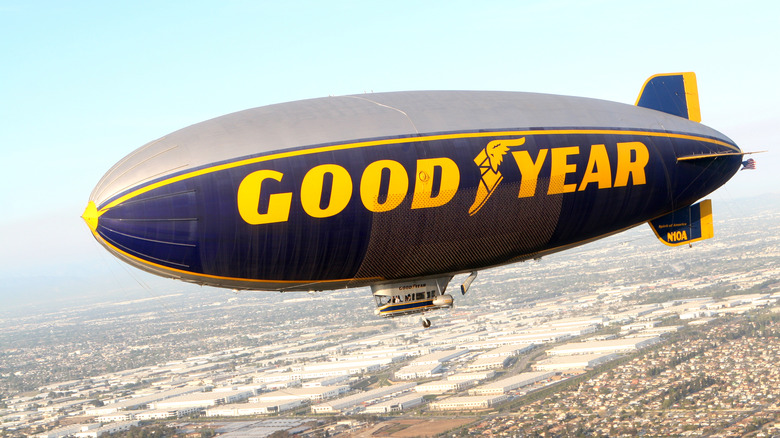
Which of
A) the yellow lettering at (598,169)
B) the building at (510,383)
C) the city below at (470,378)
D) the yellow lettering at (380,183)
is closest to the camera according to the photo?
the yellow lettering at (380,183)

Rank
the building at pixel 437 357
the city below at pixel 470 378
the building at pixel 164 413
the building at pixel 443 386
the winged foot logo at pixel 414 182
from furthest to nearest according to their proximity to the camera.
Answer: the building at pixel 437 357 → the building at pixel 164 413 → the building at pixel 443 386 → the city below at pixel 470 378 → the winged foot logo at pixel 414 182

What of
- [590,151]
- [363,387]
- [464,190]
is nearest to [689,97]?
[590,151]

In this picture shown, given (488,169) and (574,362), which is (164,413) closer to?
(574,362)

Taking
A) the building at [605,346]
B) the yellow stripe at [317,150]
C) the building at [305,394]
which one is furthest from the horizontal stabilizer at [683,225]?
the building at [605,346]

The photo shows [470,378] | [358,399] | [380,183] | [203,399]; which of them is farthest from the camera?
[203,399]

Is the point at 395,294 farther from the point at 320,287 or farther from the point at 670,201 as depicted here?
the point at 670,201

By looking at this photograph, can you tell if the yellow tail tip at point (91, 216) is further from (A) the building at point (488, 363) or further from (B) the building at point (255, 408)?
(A) the building at point (488, 363)

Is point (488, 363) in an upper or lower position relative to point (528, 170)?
lower

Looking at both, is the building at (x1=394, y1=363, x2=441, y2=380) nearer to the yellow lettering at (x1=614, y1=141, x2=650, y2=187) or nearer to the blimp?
the yellow lettering at (x1=614, y1=141, x2=650, y2=187)

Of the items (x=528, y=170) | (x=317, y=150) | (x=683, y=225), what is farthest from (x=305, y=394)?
(x=317, y=150)
